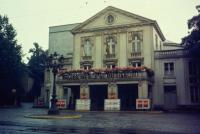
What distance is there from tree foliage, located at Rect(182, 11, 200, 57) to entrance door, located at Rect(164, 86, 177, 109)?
5281mm

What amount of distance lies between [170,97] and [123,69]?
24.9 feet

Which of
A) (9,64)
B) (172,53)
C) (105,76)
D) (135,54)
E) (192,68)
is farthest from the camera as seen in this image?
(9,64)

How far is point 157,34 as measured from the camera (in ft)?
131

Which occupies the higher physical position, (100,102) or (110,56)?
(110,56)

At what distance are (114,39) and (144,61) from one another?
213 inches

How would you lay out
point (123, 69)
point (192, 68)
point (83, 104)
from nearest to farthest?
1. point (123, 69)
2. point (83, 104)
3. point (192, 68)

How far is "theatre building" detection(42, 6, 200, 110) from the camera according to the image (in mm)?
32344

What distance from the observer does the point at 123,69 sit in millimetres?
31734

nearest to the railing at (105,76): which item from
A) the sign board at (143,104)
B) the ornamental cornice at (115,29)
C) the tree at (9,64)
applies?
the sign board at (143,104)

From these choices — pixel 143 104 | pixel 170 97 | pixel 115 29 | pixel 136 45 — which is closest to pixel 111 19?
pixel 115 29

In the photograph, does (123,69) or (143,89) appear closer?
(143,89)

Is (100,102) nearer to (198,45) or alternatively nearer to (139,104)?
(139,104)

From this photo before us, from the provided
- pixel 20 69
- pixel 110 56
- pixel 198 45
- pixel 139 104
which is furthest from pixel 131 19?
pixel 20 69

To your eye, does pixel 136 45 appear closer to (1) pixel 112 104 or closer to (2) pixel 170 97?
(2) pixel 170 97
